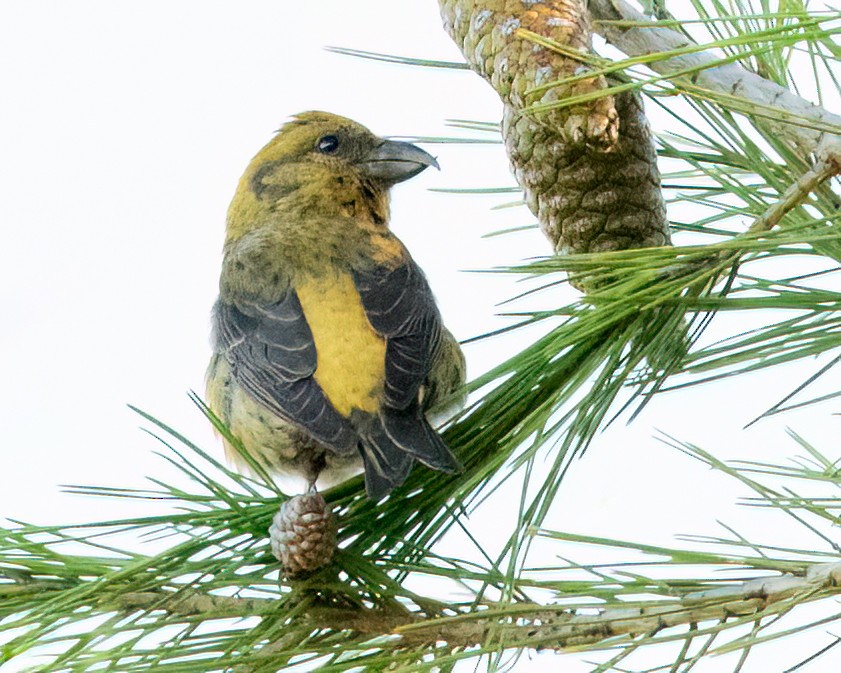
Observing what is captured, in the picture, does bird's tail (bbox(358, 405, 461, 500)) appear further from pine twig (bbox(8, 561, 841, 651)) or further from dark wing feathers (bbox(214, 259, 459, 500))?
pine twig (bbox(8, 561, 841, 651))

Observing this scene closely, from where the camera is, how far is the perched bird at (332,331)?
2.34 m

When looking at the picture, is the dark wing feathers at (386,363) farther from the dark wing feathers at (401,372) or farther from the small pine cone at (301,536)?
the small pine cone at (301,536)

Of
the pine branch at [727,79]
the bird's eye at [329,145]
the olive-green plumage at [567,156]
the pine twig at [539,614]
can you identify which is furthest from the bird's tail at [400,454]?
the bird's eye at [329,145]

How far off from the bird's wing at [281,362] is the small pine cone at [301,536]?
545 millimetres

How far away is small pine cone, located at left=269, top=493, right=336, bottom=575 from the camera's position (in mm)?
1680

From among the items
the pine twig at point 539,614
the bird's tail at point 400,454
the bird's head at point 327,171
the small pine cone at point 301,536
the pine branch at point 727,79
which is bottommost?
the pine twig at point 539,614

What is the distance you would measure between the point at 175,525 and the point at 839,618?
0.94m

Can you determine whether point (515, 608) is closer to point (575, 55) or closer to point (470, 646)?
point (470, 646)

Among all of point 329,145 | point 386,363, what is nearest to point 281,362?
point 386,363

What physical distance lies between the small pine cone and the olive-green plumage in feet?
2.17

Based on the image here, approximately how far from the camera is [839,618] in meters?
1.34

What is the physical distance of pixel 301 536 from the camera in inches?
65.9

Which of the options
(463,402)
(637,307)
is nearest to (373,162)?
(463,402)

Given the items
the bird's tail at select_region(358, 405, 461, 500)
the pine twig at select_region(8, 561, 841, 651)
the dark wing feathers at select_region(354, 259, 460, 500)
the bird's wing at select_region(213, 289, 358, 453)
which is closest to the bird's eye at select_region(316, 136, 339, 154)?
the dark wing feathers at select_region(354, 259, 460, 500)
